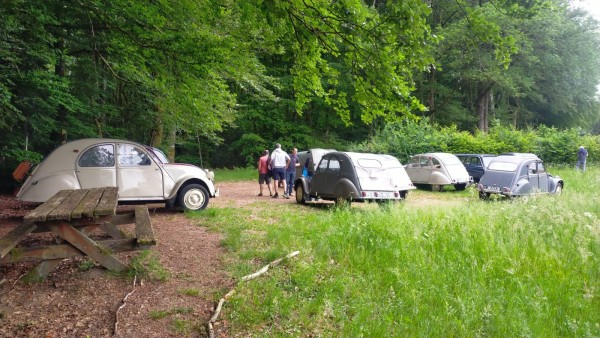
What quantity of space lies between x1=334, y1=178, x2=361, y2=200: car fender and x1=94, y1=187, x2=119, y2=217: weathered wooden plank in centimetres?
563

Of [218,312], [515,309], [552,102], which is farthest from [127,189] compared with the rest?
[552,102]

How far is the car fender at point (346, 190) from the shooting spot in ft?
33.5

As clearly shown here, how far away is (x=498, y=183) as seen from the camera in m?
13.0

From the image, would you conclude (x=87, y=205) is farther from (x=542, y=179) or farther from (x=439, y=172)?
(x=439, y=172)

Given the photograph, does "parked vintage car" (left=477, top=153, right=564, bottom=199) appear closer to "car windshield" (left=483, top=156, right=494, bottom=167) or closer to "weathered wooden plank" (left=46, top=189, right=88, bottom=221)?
"car windshield" (left=483, top=156, right=494, bottom=167)

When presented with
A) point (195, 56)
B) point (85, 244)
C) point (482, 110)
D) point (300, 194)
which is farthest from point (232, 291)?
point (482, 110)

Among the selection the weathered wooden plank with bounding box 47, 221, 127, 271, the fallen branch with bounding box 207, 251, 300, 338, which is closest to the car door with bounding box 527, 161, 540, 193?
the fallen branch with bounding box 207, 251, 300, 338

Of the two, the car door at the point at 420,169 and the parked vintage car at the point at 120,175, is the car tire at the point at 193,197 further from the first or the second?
the car door at the point at 420,169

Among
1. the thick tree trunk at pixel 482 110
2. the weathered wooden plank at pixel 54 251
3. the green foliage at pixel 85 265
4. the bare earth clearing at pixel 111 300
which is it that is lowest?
the bare earth clearing at pixel 111 300

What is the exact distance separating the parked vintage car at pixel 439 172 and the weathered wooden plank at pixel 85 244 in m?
15.0

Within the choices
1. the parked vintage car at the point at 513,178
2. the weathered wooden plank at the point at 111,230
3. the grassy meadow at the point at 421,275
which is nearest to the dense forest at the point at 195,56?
the grassy meadow at the point at 421,275

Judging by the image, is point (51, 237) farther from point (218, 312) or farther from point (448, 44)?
point (448, 44)

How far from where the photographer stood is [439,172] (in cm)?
1766

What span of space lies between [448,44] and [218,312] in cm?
3081
